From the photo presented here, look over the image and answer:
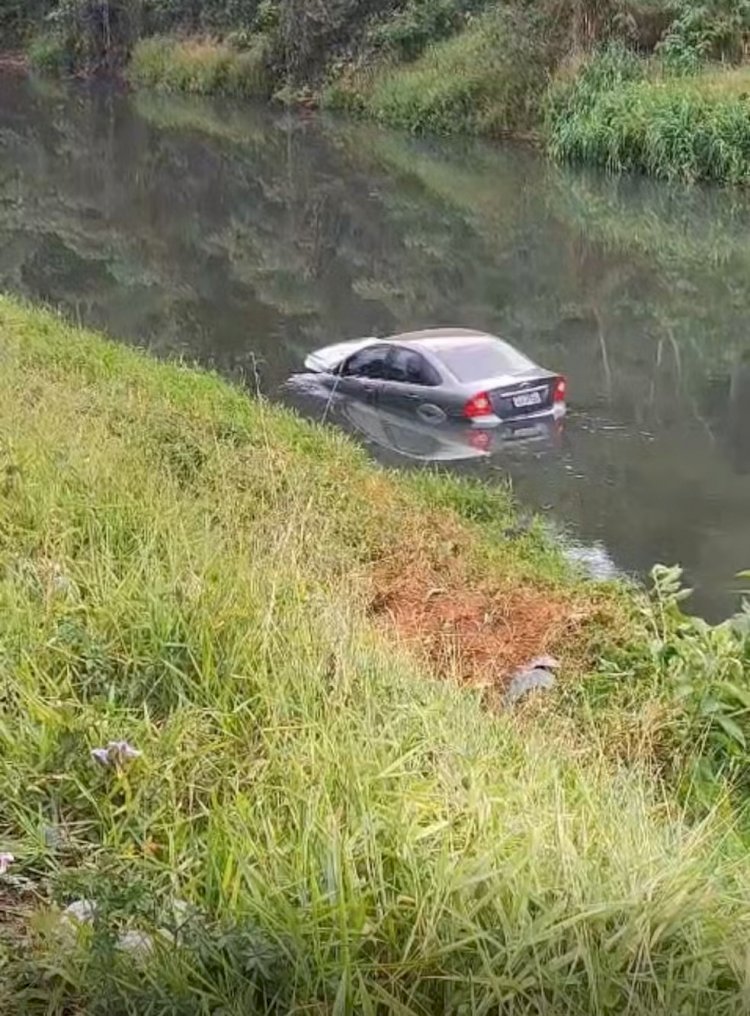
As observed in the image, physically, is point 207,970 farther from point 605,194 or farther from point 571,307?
point 605,194

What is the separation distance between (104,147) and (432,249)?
19192mm

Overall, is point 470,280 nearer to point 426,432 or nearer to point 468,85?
point 426,432

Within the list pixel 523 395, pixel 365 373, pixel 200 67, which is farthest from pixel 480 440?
pixel 200 67

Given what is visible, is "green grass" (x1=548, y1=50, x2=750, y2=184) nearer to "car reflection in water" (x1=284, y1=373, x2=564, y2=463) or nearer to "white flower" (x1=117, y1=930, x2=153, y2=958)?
"car reflection in water" (x1=284, y1=373, x2=564, y2=463)

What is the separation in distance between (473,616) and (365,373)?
813 cm

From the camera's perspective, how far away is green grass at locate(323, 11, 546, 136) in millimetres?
40188

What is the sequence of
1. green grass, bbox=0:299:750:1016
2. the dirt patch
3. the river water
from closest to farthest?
green grass, bbox=0:299:750:1016, the dirt patch, the river water

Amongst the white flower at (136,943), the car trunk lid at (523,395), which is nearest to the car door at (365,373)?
the car trunk lid at (523,395)

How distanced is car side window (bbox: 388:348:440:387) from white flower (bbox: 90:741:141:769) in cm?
1151

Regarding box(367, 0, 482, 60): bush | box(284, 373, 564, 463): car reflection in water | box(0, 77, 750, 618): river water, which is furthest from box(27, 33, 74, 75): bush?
box(284, 373, 564, 463): car reflection in water

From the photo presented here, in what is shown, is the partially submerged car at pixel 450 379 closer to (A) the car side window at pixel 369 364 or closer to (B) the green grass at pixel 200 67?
(A) the car side window at pixel 369 364

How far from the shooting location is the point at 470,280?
23.0 meters

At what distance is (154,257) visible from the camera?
85.8ft

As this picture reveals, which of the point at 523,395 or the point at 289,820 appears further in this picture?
the point at 523,395
